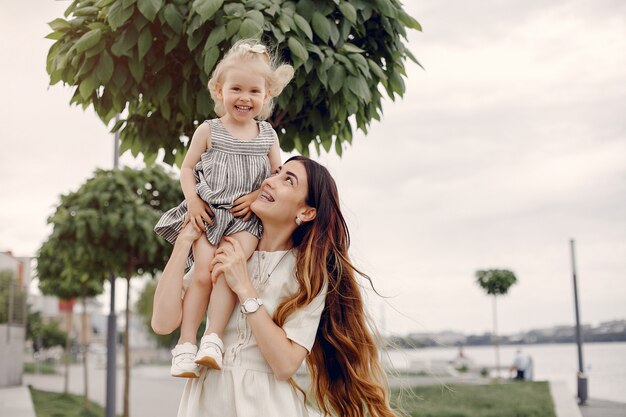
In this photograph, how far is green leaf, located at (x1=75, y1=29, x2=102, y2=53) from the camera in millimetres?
4434

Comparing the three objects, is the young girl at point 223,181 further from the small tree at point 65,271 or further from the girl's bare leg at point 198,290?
the small tree at point 65,271

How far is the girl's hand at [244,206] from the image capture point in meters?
3.07

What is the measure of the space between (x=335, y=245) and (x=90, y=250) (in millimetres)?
8724

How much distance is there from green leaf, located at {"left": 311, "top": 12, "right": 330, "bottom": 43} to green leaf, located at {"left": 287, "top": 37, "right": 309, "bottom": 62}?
0.25 m

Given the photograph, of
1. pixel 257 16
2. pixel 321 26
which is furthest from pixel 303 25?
pixel 257 16

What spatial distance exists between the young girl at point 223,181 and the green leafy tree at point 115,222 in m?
7.72

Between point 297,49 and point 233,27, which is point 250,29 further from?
point 297,49

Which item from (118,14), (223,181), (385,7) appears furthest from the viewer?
(385,7)

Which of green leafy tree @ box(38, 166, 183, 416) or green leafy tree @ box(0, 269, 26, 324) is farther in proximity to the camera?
green leafy tree @ box(0, 269, 26, 324)

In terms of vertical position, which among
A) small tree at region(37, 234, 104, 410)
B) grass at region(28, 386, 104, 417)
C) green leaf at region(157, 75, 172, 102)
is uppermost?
green leaf at region(157, 75, 172, 102)

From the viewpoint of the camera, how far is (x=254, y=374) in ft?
9.69

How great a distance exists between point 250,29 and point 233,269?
165cm

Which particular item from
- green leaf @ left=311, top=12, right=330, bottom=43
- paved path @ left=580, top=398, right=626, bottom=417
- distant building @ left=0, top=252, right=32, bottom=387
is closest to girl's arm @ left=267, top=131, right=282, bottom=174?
green leaf @ left=311, top=12, right=330, bottom=43

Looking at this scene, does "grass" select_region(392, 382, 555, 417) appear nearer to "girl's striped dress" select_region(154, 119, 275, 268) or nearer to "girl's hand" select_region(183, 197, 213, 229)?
"girl's striped dress" select_region(154, 119, 275, 268)
